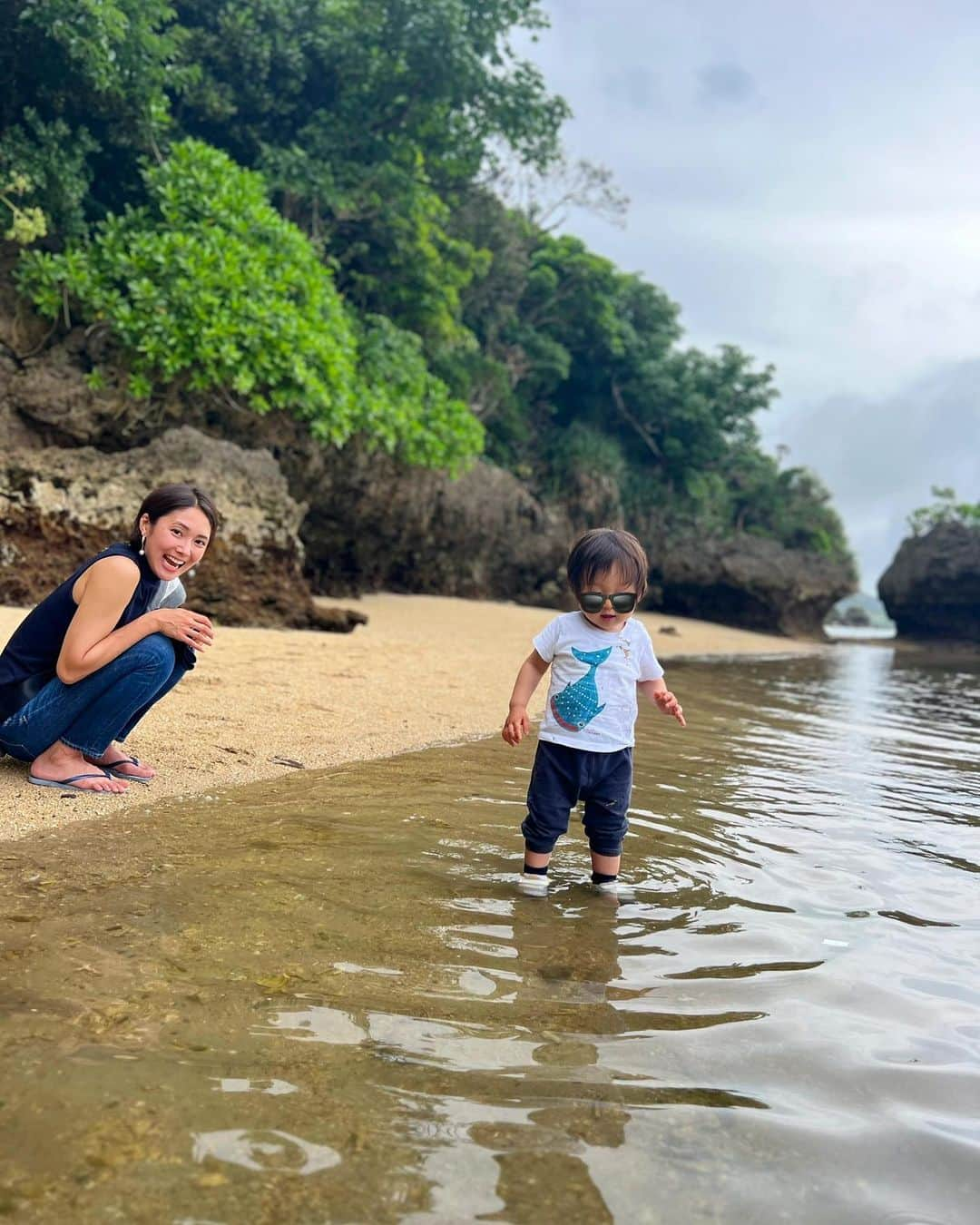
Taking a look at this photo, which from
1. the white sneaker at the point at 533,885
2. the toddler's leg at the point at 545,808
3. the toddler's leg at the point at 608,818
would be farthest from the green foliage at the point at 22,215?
the white sneaker at the point at 533,885

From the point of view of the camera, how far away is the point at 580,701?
137 inches

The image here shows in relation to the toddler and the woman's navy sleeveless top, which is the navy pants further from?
the woman's navy sleeveless top

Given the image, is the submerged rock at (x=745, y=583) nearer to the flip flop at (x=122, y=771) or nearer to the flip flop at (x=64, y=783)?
the flip flop at (x=122, y=771)

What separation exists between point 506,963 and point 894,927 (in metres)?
1.31

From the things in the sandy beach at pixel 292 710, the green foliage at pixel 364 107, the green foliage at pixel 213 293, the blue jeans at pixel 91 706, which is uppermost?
the green foliage at pixel 364 107

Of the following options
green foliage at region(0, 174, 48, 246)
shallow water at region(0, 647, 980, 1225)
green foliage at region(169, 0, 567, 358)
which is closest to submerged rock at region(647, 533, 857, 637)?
green foliage at region(169, 0, 567, 358)

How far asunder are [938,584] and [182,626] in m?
32.2

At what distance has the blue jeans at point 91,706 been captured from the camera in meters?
3.78

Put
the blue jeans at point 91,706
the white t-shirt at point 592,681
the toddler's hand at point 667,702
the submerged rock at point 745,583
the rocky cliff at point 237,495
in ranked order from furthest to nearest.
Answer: the submerged rock at point 745,583 → the rocky cliff at point 237,495 → the blue jeans at point 91,706 → the toddler's hand at point 667,702 → the white t-shirt at point 592,681

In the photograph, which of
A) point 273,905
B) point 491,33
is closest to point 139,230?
point 491,33

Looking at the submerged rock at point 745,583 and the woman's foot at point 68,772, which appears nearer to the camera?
the woman's foot at point 68,772

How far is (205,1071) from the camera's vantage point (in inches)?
72.0

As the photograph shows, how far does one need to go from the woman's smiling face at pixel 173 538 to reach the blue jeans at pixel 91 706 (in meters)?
0.30

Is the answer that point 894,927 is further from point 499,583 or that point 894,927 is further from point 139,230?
point 499,583
